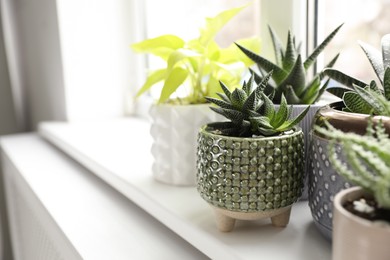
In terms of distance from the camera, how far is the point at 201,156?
504mm

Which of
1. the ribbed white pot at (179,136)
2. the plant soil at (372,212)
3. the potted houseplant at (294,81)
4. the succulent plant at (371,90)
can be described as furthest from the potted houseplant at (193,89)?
the plant soil at (372,212)

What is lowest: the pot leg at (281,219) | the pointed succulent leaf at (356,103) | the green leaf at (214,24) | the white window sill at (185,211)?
the white window sill at (185,211)

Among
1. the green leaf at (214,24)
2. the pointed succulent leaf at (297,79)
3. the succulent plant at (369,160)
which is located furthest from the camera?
the green leaf at (214,24)

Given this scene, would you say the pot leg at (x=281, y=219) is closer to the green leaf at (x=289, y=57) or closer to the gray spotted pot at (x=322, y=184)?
the gray spotted pot at (x=322, y=184)

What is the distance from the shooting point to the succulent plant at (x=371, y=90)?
0.43 metres

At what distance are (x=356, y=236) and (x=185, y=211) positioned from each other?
11.9 inches

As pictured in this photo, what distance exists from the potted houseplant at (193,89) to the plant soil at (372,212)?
35 centimetres

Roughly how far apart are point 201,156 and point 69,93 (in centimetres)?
91

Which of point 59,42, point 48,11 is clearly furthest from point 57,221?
point 48,11

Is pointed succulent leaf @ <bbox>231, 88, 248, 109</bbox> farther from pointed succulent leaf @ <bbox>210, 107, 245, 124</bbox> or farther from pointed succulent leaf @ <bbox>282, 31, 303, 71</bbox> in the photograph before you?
pointed succulent leaf @ <bbox>282, 31, 303, 71</bbox>

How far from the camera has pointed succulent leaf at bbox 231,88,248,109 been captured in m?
0.49

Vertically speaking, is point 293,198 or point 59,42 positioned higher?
point 59,42

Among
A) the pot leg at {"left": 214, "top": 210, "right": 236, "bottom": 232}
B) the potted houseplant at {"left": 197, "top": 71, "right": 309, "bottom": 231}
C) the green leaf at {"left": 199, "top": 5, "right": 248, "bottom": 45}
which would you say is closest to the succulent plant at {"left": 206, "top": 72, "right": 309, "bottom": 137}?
the potted houseplant at {"left": 197, "top": 71, "right": 309, "bottom": 231}

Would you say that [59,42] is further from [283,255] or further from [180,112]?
[283,255]
